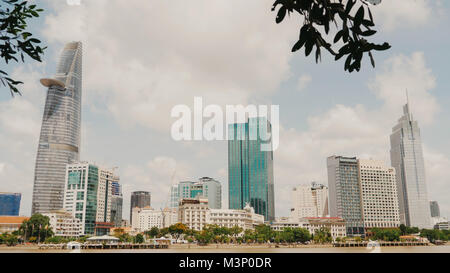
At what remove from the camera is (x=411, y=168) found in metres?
104

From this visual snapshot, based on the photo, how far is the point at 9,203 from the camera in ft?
337

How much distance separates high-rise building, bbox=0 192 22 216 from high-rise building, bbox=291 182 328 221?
256 feet

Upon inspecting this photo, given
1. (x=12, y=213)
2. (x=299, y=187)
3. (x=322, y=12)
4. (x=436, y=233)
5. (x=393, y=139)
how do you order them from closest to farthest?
(x=322, y=12)
(x=436, y=233)
(x=12, y=213)
(x=393, y=139)
(x=299, y=187)

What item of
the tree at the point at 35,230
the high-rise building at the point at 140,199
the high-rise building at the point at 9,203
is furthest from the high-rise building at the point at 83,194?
the high-rise building at the point at 140,199

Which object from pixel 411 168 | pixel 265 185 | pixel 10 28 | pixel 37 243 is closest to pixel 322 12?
pixel 10 28

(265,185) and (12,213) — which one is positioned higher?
(265,185)

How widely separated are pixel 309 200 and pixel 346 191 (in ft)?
105

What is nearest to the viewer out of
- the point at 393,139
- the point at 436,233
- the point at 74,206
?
the point at 436,233

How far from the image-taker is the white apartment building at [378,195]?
8838 centimetres

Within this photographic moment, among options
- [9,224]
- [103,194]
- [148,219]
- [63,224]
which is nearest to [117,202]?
[148,219]

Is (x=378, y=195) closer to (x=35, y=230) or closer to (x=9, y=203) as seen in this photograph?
(x=35, y=230)

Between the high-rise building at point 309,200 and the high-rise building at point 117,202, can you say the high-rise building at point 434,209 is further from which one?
the high-rise building at point 117,202
